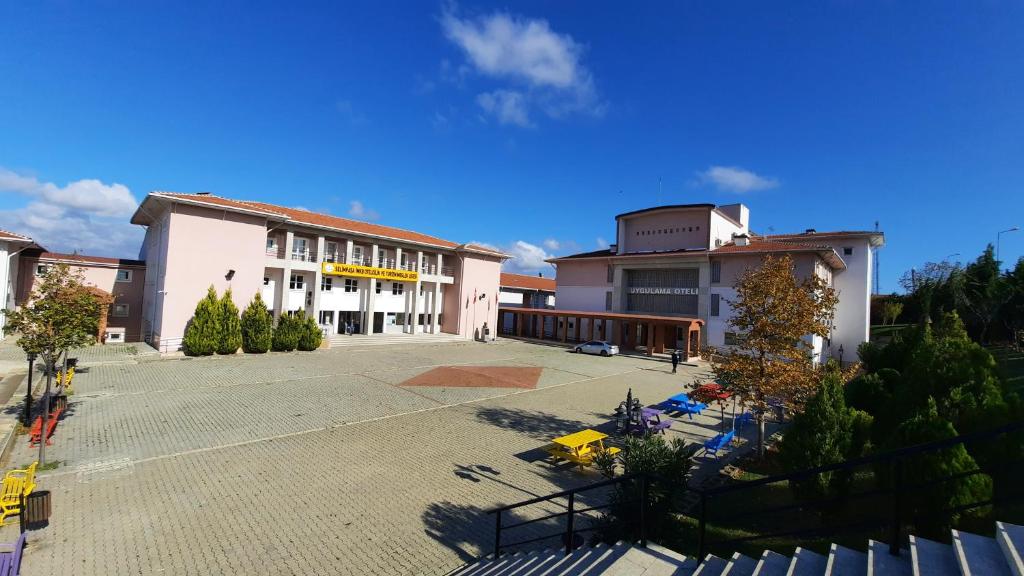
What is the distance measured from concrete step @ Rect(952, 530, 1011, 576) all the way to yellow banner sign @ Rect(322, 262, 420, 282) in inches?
1204

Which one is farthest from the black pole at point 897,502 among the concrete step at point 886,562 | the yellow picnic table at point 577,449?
the yellow picnic table at point 577,449

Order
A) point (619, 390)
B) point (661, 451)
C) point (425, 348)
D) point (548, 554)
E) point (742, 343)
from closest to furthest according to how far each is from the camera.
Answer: point (548, 554), point (661, 451), point (742, 343), point (619, 390), point (425, 348)

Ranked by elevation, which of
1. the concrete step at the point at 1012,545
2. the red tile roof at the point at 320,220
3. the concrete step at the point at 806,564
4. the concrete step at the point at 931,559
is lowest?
the concrete step at the point at 806,564

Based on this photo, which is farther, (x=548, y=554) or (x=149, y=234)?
(x=149, y=234)

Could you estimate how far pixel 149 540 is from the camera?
6.51 metres

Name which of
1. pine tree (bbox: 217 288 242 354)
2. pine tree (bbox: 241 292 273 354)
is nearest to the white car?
pine tree (bbox: 241 292 273 354)

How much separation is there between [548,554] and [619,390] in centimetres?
1408

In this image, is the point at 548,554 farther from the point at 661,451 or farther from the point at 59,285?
the point at 59,285

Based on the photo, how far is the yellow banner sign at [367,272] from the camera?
2994 cm

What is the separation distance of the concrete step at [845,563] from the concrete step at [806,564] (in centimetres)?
9

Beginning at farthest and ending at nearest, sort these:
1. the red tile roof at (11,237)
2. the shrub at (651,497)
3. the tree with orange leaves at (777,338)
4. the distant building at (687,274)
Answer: the distant building at (687,274)
the red tile roof at (11,237)
the tree with orange leaves at (777,338)
the shrub at (651,497)

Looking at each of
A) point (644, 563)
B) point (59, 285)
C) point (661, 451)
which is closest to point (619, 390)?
point (661, 451)

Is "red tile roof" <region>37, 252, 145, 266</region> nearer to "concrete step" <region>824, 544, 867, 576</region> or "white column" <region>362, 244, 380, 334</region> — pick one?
"white column" <region>362, 244, 380, 334</region>

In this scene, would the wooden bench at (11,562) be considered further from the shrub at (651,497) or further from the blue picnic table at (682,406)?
the blue picnic table at (682,406)
